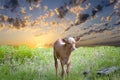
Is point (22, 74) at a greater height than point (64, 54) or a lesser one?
lesser

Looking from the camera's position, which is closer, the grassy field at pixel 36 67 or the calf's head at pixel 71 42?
the calf's head at pixel 71 42

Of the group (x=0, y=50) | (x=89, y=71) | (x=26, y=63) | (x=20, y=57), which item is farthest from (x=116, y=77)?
(x=0, y=50)

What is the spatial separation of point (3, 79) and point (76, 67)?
304cm

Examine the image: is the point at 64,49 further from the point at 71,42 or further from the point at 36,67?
the point at 36,67

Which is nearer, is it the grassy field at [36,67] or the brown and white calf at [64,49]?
the brown and white calf at [64,49]

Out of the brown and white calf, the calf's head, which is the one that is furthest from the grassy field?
the calf's head

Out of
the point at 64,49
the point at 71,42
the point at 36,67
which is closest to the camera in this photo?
the point at 71,42

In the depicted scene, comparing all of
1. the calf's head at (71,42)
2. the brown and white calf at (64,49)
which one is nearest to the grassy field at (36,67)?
the brown and white calf at (64,49)

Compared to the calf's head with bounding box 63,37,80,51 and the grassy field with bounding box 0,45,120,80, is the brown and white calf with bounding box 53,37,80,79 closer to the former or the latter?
the calf's head with bounding box 63,37,80,51

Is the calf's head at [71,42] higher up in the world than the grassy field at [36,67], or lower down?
higher up

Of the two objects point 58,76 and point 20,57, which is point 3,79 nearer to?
point 58,76

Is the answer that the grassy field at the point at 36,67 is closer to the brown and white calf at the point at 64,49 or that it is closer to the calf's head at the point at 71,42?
the brown and white calf at the point at 64,49

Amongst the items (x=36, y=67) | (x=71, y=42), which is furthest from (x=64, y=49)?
(x=36, y=67)

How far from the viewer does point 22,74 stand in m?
9.78
